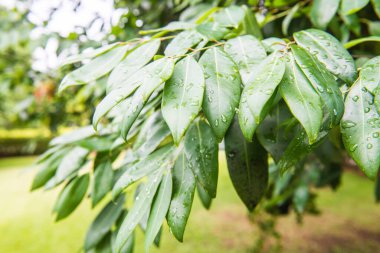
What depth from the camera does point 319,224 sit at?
16.6ft

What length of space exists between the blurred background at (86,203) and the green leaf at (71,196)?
25 centimetres

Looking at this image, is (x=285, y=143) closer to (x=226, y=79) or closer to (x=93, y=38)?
(x=226, y=79)

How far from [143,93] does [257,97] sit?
0.55 feet

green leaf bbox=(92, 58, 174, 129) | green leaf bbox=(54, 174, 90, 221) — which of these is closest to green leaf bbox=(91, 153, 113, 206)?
green leaf bbox=(54, 174, 90, 221)

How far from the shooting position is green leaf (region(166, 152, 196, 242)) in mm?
563

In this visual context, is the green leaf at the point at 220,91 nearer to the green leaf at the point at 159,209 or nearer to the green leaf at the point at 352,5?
the green leaf at the point at 159,209

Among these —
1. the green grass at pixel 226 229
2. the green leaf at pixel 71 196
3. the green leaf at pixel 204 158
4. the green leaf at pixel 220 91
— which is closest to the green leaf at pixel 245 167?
the green leaf at pixel 204 158

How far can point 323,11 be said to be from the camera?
35.5 inches

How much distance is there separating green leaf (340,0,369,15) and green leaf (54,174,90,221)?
2.68 feet

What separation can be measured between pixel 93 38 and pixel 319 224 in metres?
4.60

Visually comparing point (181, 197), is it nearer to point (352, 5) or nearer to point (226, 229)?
point (352, 5)

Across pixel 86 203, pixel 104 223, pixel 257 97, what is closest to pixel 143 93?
pixel 257 97

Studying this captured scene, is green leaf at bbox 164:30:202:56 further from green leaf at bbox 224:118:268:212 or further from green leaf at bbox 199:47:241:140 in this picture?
green leaf at bbox 224:118:268:212

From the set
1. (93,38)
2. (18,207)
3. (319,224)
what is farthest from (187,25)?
(18,207)
